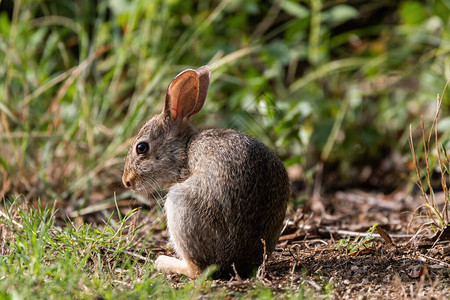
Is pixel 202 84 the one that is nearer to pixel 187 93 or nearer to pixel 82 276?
pixel 187 93

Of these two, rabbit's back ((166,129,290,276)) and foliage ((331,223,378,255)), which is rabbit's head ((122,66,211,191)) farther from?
foliage ((331,223,378,255))

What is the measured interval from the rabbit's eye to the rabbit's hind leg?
919 millimetres

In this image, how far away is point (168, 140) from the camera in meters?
4.50

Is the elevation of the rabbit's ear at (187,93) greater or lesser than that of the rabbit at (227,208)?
greater

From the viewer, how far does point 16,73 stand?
6.38 metres

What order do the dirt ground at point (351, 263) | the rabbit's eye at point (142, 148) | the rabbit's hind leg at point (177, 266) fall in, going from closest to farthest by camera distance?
the dirt ground at point (351, 263) < the rabbit's hind leg at point (177, 266) < the rabbit's eye at point (142, 148)

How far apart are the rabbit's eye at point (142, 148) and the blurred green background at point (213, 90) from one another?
2.73 feet

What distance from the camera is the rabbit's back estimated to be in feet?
11.9

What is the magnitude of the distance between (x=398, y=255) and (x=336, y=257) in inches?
16.5

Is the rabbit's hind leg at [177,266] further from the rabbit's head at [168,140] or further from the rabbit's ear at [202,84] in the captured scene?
the rabbit's ear at [202,84]

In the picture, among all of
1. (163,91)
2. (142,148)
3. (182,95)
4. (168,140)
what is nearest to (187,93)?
(182,95)

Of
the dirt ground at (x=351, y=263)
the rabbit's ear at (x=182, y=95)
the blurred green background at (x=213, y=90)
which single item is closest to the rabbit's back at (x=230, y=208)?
the dirt ground at (x=351, y=263)

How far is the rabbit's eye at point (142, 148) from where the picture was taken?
4.52 meters

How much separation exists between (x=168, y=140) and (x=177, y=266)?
1.05m
